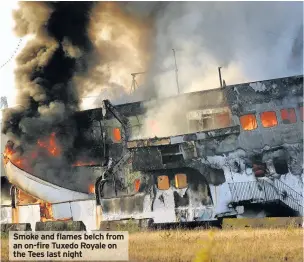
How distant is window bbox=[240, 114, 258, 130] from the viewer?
21.2 meters

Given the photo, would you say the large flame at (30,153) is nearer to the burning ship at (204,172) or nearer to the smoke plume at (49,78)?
the smoke plume at (49,78)

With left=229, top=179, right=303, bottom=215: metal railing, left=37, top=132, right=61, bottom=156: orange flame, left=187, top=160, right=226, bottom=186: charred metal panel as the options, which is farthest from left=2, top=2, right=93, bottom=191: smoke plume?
left=229, top=179, right=303, bottom=215: metal railing

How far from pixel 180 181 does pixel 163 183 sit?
0.78m

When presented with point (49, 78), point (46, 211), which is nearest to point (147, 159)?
point (46, 211)

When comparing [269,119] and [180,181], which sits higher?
[269,119]

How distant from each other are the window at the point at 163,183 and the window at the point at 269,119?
5.10 meters

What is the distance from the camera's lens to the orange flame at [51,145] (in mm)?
24344

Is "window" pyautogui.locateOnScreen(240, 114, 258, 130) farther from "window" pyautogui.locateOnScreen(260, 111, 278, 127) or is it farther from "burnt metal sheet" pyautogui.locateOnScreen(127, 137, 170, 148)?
"burnt metal sheet" pyautogui.locateOnScreen(127, 137, 170, 148)

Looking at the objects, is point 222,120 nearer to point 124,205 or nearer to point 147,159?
point 147,159

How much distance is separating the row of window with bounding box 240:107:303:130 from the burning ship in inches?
1.7

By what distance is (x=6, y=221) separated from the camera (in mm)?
21609

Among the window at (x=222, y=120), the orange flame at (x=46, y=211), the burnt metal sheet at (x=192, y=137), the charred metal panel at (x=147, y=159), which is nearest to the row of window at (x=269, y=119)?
the window at (x=222, y=120)

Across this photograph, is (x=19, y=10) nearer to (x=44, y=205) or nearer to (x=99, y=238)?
(x=44, y=205)

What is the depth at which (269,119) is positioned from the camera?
840 inches
